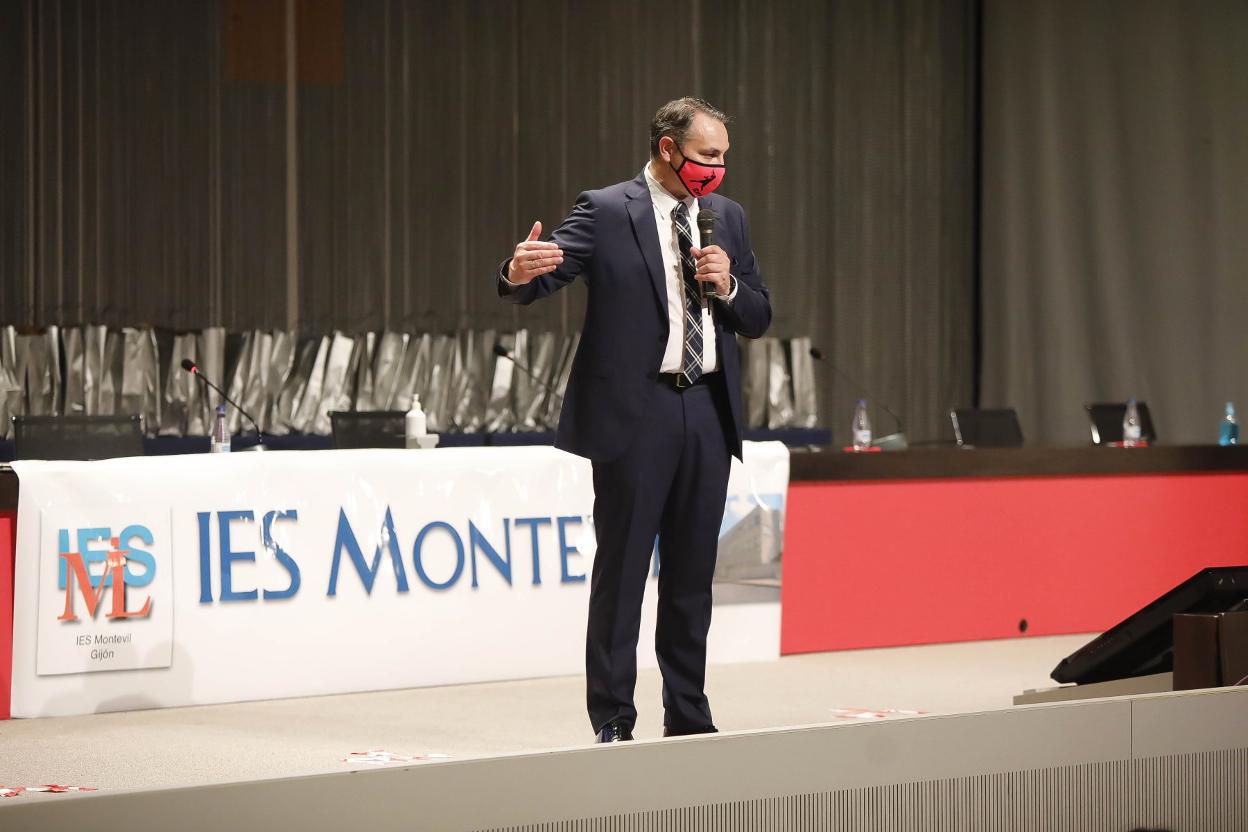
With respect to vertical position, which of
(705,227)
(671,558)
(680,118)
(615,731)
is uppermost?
(680,118)

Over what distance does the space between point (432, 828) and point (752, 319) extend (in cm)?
147

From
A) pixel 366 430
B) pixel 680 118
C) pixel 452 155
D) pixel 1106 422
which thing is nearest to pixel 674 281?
pixel 680 118

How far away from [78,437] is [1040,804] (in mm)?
3336

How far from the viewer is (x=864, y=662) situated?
4875 mm

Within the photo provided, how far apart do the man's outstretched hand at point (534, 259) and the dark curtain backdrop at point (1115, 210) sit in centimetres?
569

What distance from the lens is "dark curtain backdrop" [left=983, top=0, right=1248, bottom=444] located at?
7.62 metres

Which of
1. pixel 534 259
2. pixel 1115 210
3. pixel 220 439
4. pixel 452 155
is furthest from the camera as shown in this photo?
pixel 1115 210

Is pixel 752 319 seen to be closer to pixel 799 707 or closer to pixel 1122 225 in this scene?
pixel 799 707

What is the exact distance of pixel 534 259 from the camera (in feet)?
9.11

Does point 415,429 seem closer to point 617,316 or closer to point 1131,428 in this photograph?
point 617,316

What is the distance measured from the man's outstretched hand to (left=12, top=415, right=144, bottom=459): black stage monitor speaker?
209 cm

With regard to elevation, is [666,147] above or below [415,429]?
above

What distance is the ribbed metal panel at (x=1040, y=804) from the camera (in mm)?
1975

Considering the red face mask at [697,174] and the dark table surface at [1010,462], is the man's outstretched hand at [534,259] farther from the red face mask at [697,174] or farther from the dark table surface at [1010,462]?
the dark table surface at [1010,462]
